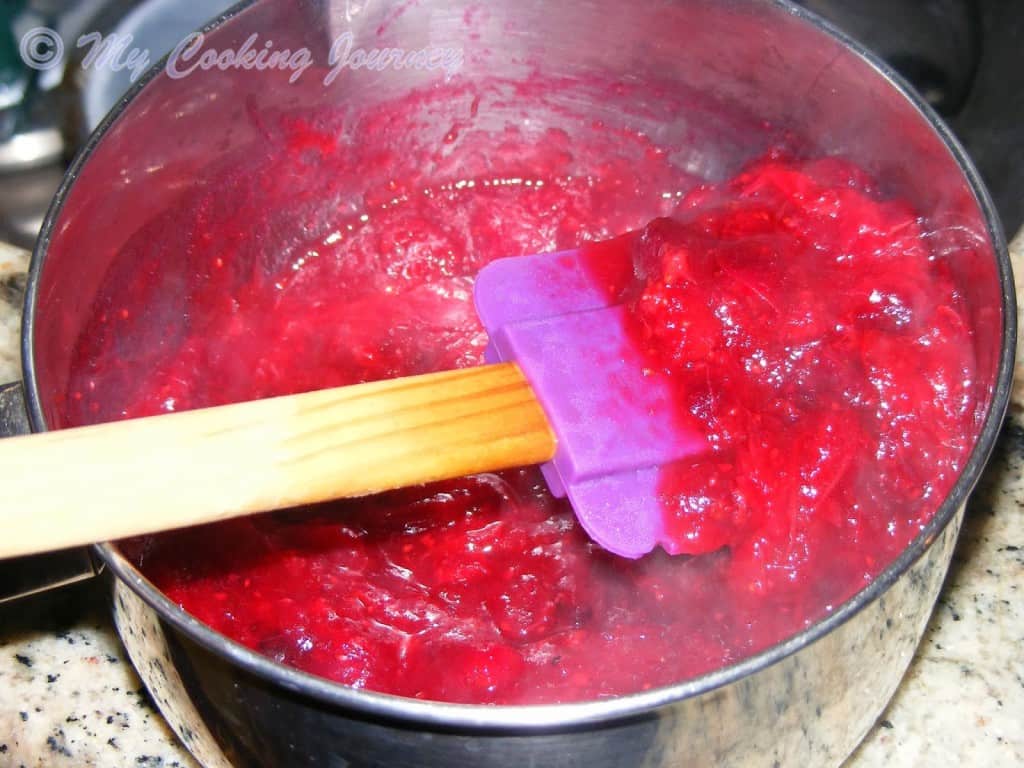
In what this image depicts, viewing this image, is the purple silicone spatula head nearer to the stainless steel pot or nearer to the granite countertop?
the stainless steel pot

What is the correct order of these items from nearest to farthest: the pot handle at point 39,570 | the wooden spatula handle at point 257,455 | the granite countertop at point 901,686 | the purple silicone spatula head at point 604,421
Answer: the wooden spatula handle at point 257,455
the pot handle at point 39,570
the purple silicone spatula head at point 604,421
the granite countertop at point 901,686

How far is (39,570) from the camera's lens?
937mm

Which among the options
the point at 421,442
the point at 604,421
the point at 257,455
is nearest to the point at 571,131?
the point at 604,421

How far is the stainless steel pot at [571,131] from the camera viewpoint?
Result: 0.79 meters

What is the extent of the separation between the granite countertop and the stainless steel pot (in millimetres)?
211

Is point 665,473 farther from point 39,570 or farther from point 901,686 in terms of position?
point 39,570

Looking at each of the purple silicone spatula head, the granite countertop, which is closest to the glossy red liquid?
the purple silicone spatula head

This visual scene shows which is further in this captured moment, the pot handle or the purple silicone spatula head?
the purple silicone spatula head

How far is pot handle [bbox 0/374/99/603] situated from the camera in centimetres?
92

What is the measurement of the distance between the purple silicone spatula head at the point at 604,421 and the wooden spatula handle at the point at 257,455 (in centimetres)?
4

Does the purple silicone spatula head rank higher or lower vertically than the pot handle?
lower

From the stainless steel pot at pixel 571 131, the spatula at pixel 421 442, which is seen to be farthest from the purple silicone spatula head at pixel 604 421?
the stainless steel pot at pixel 571 131

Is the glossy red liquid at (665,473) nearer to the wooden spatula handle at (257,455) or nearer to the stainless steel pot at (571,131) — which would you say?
the stainless steel pot at (571,131)

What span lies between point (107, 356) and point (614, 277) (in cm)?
63
